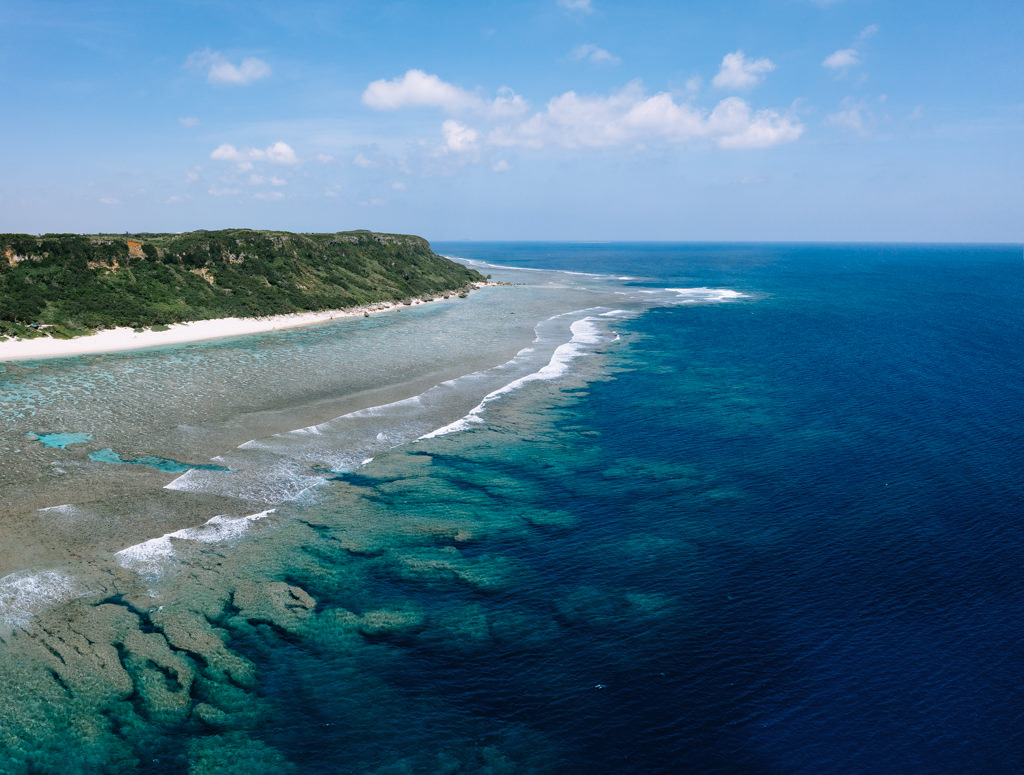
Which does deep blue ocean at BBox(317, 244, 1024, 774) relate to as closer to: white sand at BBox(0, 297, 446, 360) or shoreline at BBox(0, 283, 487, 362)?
shoreline at BBox(0, 283, 487, 362)

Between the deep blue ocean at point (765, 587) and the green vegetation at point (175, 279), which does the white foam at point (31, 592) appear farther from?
the green vegetation at point (175, 279)

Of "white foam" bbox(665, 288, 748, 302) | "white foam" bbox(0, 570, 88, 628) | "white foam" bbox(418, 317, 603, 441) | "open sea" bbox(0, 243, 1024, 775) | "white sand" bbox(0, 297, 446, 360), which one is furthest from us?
"white foam" bbox(665, 288, 748, 302)

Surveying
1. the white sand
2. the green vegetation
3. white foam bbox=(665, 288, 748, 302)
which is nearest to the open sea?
the white sand

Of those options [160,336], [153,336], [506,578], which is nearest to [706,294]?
[160,336]

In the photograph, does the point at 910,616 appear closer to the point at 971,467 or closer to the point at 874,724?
the point at 874,724

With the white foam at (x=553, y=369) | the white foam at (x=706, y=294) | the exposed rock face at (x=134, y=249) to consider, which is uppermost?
the exposed rock face at (x=134, y=249)

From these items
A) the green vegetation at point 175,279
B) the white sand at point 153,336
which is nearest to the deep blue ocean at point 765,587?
the white sand at point 153,336
